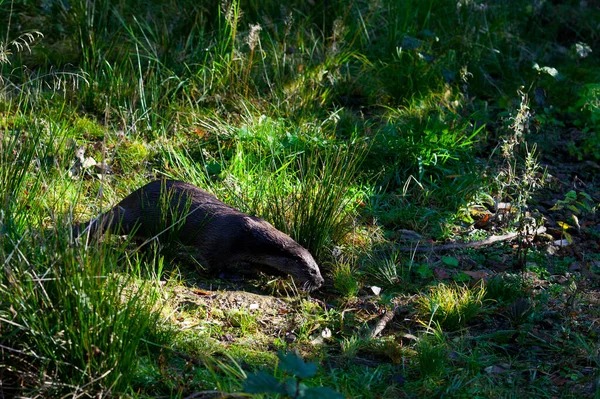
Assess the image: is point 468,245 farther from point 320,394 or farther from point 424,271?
point 320,394

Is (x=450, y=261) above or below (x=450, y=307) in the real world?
below

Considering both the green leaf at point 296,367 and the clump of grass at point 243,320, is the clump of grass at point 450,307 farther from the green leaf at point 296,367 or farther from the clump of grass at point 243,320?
the green leaf at point 296,367

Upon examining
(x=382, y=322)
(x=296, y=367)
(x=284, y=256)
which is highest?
(x=296, y=367)

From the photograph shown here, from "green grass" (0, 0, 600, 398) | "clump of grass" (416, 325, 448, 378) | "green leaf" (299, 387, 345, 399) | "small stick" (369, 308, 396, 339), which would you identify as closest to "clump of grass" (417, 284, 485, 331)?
"green grass" (0, 0, 600, 398)

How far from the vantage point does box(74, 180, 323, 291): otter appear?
4.07 metres

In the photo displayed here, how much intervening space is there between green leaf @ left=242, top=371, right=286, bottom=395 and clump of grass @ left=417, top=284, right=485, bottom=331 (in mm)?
1560

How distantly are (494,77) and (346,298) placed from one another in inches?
142

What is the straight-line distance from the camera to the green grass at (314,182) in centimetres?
297

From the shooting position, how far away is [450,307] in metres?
3.88

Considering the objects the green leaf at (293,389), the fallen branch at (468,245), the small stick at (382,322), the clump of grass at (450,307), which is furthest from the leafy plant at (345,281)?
the green leaf at (293,389)

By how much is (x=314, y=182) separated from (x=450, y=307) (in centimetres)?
107

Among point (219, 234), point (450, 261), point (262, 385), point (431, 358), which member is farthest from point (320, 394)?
point (450, 261)

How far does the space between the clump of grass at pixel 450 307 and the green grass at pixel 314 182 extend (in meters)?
0.01

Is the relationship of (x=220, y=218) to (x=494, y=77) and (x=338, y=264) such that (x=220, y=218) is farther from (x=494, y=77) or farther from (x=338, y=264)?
(x=494, y=77)
